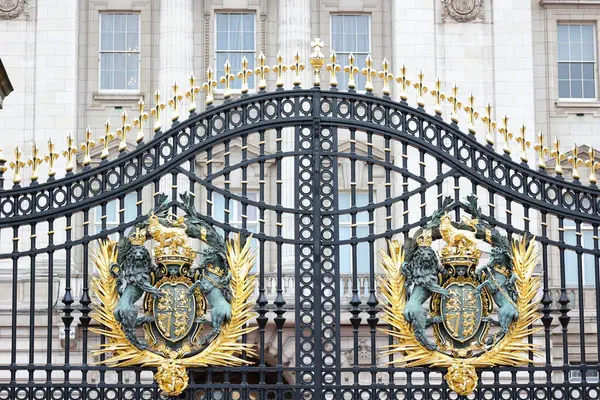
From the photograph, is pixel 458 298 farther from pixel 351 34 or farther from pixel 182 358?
pixel 351 34

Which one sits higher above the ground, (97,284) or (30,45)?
(30,45)

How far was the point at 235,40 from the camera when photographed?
35.2 m

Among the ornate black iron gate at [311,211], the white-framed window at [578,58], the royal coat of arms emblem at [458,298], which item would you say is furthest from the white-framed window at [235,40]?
the royal coat of arms emblem at [458,298]

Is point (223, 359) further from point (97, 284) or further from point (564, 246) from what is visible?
point (564, 246)

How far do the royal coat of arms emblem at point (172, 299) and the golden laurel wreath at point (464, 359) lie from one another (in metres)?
1.63

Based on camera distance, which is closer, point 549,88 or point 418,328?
point 418,328

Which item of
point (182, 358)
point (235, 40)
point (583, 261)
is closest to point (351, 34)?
point (235, 40)

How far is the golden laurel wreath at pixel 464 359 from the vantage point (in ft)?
61.9

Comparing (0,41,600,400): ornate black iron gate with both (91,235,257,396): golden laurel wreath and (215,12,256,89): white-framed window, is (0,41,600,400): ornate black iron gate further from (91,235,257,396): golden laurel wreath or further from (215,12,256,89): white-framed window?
(215,12,256,89): white-framed window

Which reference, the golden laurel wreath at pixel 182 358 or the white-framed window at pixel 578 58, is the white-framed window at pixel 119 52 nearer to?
the white-framed window at pixel 578 58

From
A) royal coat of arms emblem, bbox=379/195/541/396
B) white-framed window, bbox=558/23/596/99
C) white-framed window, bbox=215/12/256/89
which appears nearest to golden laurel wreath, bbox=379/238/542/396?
royal coat of arms emblem, bbox=379/195/541/396

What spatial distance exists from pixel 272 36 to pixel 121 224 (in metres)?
16.5

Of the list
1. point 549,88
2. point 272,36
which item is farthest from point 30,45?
point 549,88

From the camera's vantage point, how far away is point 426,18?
3441 cm
